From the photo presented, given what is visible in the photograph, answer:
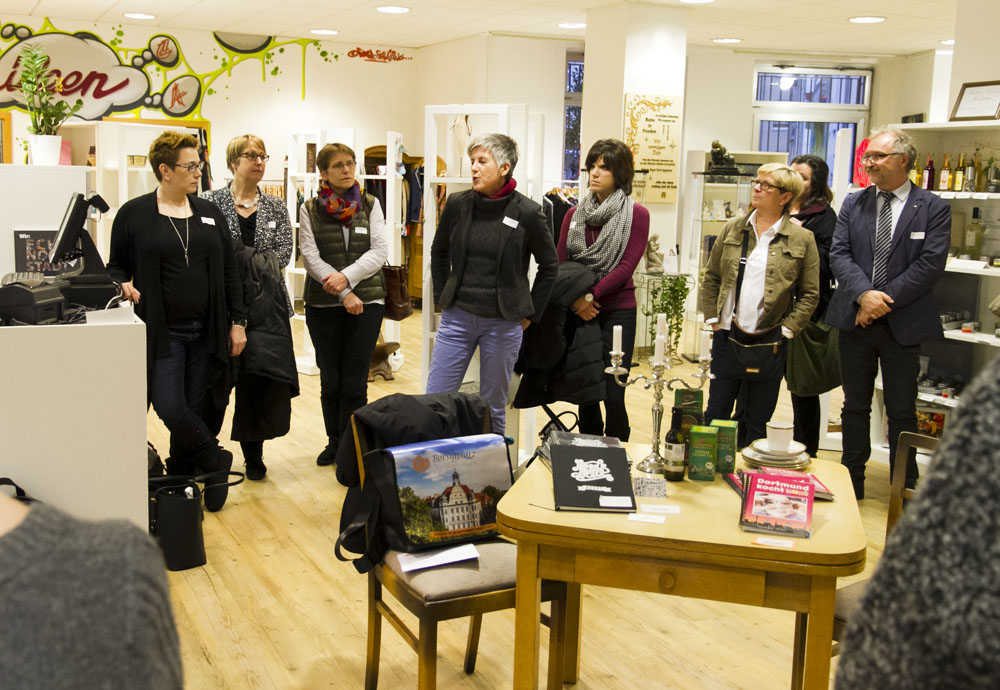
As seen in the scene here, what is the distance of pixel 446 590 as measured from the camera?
91.1 inches

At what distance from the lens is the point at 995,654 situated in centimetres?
45

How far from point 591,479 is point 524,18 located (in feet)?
24.2

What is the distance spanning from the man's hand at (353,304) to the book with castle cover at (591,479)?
2.21m

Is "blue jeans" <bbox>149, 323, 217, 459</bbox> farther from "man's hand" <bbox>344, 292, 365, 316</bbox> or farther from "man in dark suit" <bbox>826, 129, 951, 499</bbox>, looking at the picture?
"man in dark suit" <bbox>826, 129, 951, 499</bbox>

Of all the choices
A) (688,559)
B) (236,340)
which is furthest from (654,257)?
(688,559)

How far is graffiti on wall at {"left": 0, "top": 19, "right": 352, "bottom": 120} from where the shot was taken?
30.6ft

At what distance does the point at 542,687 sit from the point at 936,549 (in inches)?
97.6

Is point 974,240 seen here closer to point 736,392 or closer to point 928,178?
point 928,178

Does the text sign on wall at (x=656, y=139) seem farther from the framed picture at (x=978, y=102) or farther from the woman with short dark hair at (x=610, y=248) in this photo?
the woman with short dark hair at (x=610, y=248)

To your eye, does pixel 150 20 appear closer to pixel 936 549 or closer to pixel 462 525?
pixel 462 525

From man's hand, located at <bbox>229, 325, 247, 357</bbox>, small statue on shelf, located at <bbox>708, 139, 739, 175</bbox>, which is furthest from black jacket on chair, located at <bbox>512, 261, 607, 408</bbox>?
small statue on shelf, located at <bbox>708, 139, 739, 175</bbox>

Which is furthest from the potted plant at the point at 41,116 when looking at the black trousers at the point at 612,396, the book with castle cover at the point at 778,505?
the book with castle cover at the point at 778,505

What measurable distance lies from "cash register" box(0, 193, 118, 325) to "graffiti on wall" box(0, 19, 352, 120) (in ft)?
22.8

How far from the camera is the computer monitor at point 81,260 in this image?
3018 millimetres
